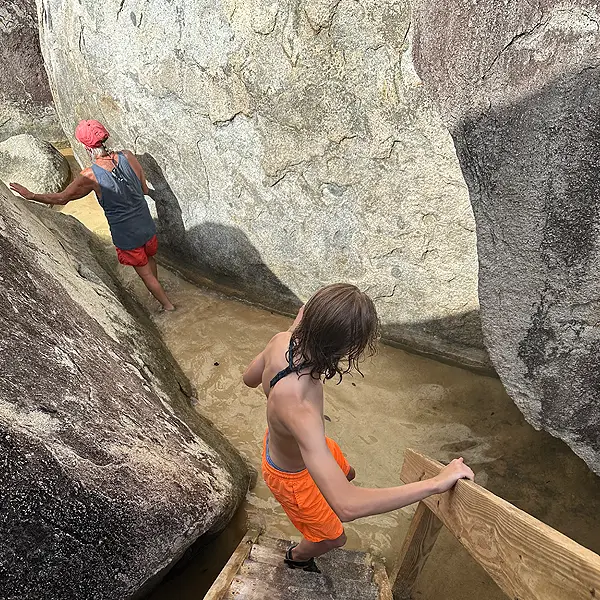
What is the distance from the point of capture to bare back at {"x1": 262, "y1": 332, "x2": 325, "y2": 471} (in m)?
1.57

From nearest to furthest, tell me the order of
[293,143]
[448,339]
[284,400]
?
1. [284,400]
2. [293,143]
3. [448,339]

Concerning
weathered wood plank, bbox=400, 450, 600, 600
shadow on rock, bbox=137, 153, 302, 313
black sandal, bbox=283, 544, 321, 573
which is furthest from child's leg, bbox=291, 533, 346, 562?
shadow on rock, bbox=137, 153, 302, 313

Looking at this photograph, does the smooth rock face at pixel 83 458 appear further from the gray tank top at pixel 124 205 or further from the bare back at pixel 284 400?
the gray tank top at pixel 124 205

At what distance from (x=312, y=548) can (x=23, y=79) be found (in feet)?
15.0

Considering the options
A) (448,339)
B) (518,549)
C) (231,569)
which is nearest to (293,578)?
(231,569)

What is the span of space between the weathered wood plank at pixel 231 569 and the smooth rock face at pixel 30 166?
324 centimetres

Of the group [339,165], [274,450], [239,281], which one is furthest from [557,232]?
[239,281]

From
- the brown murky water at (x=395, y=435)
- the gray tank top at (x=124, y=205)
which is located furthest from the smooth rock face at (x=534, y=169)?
the gray tank top at (x=124, y=205)

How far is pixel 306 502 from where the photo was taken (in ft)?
6.27

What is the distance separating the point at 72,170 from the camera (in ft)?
15.9

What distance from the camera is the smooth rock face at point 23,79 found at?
183 inches

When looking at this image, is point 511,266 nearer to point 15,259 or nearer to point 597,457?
point 597,457

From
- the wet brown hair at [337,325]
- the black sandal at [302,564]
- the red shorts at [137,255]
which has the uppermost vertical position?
the wet brown hair at [337,325]

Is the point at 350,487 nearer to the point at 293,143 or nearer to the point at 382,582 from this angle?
the point at 382,582
